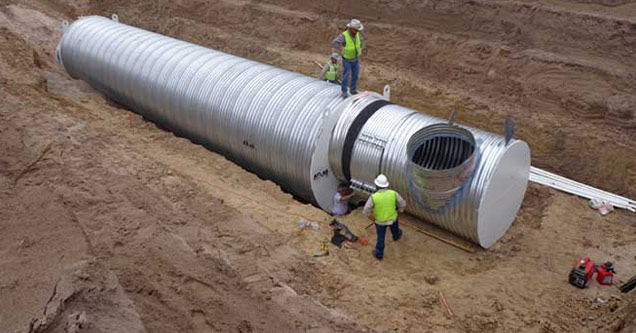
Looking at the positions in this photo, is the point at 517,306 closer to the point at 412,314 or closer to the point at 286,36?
the point at 412,314

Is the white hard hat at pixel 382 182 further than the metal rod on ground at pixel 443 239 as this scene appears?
No

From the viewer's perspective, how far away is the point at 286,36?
19156 millimetres

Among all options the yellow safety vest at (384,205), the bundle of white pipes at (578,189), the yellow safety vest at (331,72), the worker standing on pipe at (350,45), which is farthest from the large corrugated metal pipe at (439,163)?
the yellow safety vest at (331,72)

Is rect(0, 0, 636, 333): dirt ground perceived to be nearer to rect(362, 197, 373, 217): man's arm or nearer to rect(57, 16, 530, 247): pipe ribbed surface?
rect(57, 16, 530, 247): pipe ribbed surface

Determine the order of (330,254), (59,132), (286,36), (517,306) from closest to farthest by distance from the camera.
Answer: (517,306), (330,254), (59,132), (286,36)

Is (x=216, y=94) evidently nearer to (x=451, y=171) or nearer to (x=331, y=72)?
(x=331, y=72)

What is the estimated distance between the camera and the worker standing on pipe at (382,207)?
880 centimetres

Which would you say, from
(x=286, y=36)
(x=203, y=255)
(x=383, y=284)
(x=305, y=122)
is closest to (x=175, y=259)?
(x=203, y=255)

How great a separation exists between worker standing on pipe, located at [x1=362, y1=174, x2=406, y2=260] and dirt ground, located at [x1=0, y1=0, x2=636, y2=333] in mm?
464

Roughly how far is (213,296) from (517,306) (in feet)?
15.1

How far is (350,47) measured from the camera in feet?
37.9

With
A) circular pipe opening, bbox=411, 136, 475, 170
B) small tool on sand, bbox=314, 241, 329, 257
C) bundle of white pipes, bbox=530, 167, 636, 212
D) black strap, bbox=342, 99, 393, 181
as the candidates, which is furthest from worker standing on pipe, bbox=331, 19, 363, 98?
bundle of white pipes, bbox=530, 167, 636, 212

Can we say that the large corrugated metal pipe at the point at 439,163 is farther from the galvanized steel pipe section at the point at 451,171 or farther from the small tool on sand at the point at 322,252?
the small tool on sand at the point at 322,252

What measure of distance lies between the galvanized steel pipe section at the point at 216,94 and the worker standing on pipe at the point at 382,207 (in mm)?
1888
